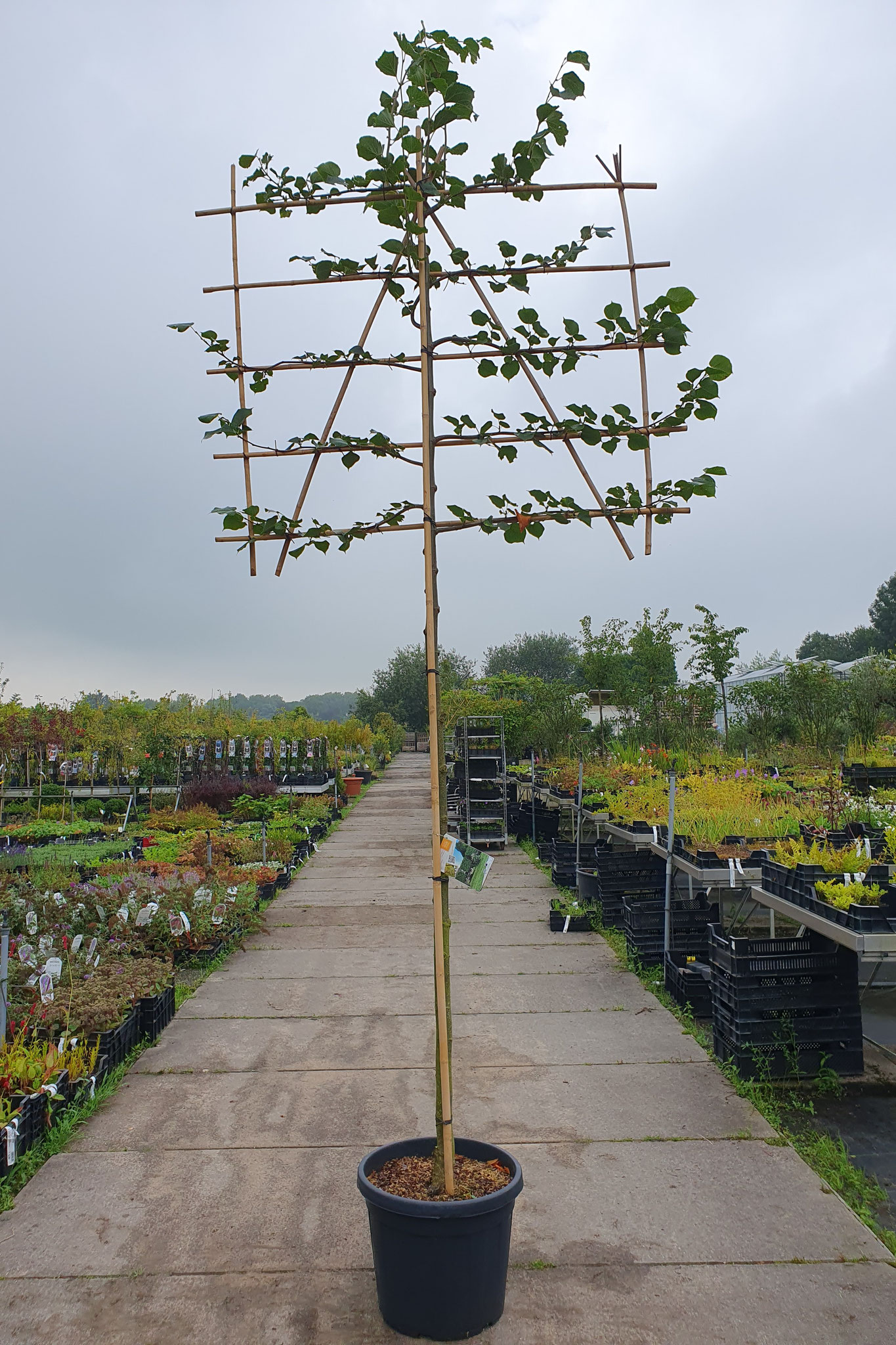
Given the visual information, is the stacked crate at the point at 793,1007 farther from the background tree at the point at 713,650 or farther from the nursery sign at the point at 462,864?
the background tree at the point at 713,650

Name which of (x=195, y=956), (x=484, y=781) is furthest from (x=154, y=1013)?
(x=484, y=781)

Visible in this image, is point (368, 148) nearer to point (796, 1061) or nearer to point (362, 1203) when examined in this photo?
point (362, 1203)

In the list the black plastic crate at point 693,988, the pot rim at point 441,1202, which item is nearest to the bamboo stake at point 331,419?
the pot rim at point 441,1202

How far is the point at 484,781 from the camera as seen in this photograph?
40.5 ft

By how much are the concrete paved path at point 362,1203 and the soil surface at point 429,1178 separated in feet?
1.18

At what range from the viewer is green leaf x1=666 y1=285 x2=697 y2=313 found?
2455mm

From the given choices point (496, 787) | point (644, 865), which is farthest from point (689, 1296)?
point (496, 787)

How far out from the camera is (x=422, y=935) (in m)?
7.47

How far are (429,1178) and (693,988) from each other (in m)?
3.12

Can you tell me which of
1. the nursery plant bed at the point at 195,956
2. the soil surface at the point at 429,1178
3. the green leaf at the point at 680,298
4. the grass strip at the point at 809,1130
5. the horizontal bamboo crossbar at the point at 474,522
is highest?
the green leaf at the point at 680,298

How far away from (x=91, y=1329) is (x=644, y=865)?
5295 mm

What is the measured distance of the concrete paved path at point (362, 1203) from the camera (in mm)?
2576

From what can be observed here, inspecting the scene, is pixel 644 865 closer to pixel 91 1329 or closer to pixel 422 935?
pixel 422 935

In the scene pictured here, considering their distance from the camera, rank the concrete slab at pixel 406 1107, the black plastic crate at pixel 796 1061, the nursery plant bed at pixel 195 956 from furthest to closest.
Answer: the nursery plant bed at pixel 195 956 < the black plastic crate at pixel 796 1061 < the concrete slab at pixel 406 1107
